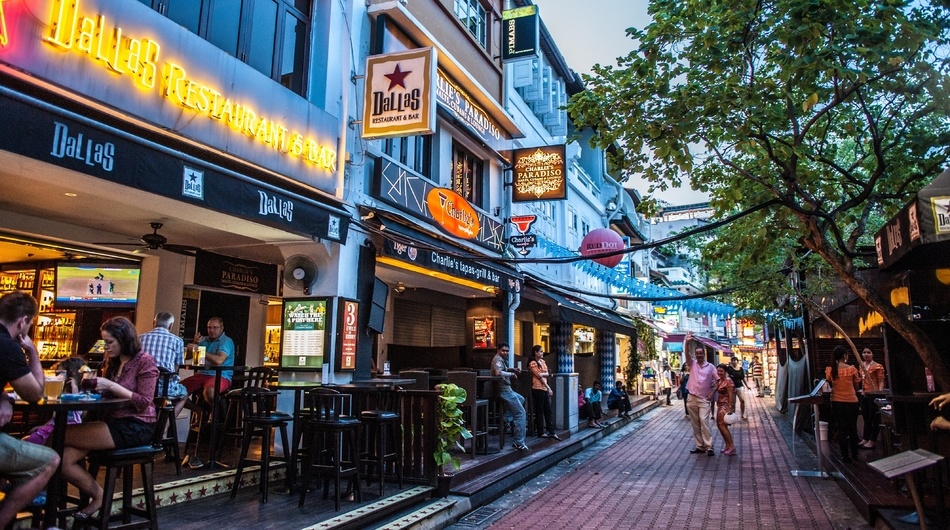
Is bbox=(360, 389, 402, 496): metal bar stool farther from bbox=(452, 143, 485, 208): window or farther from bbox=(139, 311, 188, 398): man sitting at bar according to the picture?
bbox=(452, 143, 485, 208): window

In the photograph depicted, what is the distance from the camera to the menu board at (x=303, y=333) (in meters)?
8.42

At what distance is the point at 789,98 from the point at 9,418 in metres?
7.92

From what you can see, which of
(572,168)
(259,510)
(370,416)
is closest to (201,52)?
(370,416)

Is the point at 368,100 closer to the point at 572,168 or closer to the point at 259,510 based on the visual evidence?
the point at 259,510

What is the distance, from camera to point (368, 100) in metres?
9.25

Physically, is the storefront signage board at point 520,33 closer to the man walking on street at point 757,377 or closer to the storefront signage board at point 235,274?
the storefront signage board at point 235,274

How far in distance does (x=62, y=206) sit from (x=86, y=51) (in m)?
2.52

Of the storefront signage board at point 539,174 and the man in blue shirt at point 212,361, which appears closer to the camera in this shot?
the man in blue shirt at point 212,361

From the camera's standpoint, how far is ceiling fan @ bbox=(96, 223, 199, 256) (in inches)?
324

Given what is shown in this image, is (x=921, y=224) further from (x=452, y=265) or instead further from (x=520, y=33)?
(x=520, y=33)

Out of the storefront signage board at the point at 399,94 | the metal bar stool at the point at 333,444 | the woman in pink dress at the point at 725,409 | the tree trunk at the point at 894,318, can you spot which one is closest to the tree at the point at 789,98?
the tree trunk at the point at 894,318

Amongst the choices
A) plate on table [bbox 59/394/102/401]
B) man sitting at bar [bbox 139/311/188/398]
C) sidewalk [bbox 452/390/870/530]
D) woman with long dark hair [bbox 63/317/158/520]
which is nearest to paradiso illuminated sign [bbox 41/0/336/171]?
man sitting at bar [bbox 139/311/188/398]

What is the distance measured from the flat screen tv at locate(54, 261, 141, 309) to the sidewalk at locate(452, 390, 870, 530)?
5858mm

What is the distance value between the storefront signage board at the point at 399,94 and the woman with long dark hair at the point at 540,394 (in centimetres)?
477
